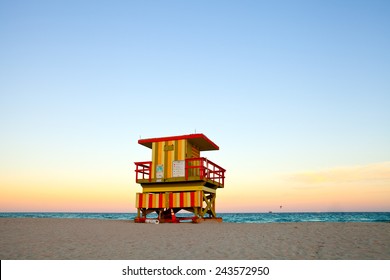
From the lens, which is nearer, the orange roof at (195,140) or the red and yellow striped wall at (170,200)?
the red and yellow striped wall at (170,200)

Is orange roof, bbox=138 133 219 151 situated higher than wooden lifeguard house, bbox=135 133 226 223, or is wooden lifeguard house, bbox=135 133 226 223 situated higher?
orange roof, bbox=138 133 219 151

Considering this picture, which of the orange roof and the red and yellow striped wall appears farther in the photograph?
the orange roof

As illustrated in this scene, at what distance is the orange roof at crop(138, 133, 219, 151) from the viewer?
66.9 ft

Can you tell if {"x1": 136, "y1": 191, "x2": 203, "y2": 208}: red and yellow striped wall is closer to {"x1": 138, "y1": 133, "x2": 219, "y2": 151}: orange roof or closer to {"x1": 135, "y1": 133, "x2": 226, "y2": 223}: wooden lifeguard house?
{"x1": 135, "y1": 133, "x2": 226, "y2": 223}: wooden lifeguard house

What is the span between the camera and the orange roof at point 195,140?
20.4 meters

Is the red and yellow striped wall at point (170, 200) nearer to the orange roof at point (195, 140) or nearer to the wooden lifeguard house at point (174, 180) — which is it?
the wooden lifeguard house at point (174, 180)

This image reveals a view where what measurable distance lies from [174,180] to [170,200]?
1279 mm

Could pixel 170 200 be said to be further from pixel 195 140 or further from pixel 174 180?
pixel 195 140

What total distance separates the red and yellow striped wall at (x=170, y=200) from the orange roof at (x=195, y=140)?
359cm

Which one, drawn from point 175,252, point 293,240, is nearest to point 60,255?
point 175,252

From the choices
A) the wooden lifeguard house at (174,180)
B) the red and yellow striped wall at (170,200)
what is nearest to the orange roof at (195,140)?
the wooden lifeguard house at (174,180)

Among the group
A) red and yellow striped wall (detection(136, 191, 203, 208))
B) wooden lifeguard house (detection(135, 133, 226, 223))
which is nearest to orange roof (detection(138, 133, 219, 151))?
wooden lifeguard house (detection(135, 133, 226, 223))

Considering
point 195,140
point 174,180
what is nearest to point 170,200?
point 174,180
